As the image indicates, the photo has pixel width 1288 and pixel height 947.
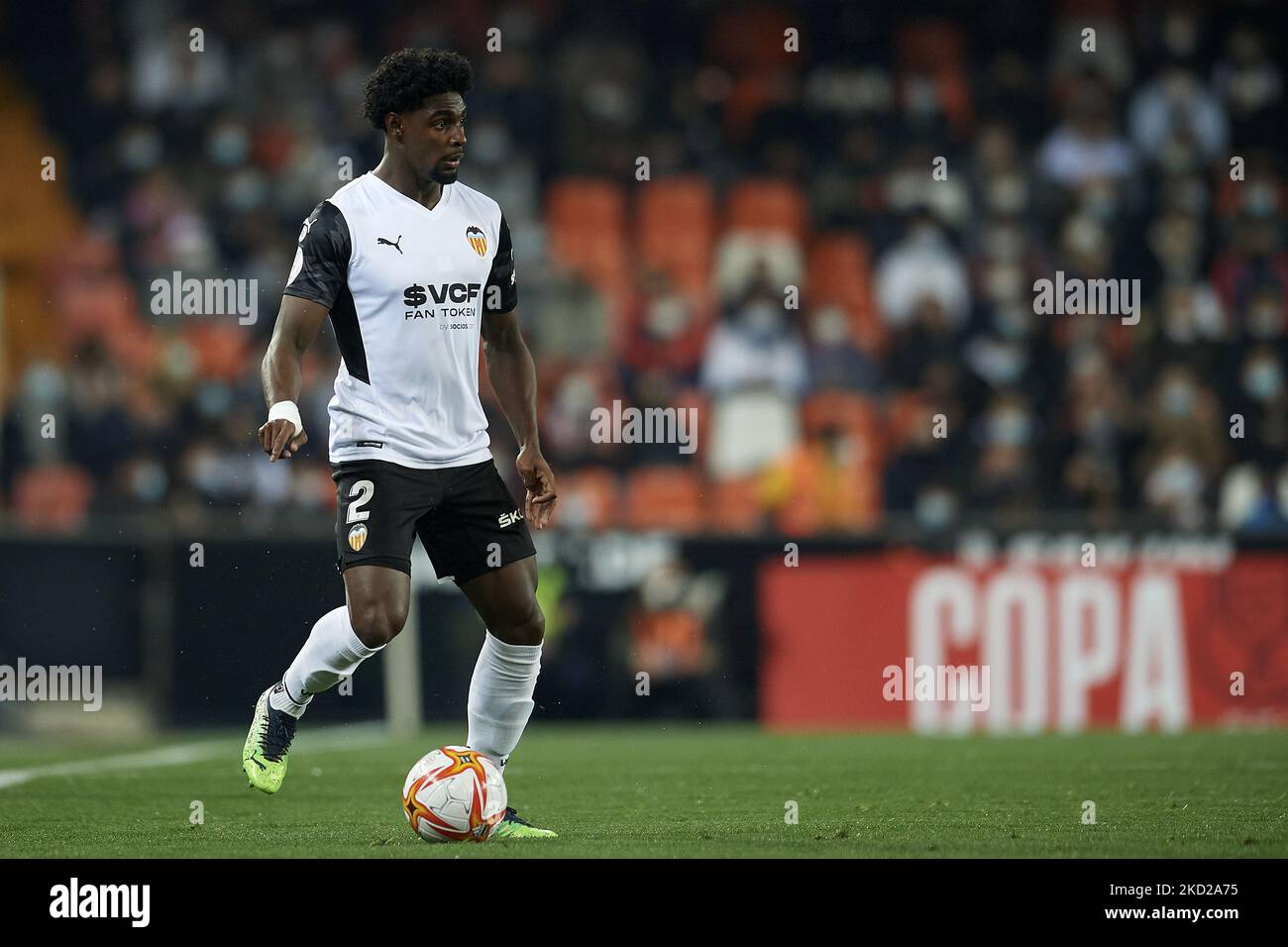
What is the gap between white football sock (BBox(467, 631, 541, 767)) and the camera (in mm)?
6816

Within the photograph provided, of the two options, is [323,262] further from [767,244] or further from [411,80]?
[767,244]

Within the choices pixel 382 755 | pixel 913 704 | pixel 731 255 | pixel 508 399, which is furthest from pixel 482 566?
pixel 731 255

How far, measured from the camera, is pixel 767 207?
58.1ft

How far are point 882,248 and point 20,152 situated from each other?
25.4 feet

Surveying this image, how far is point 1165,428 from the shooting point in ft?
49.1

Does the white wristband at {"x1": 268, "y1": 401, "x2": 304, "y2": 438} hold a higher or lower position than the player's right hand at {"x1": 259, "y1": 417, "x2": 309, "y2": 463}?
higher

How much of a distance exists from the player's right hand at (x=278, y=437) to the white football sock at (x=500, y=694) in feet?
3.21

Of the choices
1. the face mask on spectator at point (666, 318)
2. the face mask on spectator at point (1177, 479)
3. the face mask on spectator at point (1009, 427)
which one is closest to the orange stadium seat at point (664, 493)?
the face mask on spectator at point (666, 318)

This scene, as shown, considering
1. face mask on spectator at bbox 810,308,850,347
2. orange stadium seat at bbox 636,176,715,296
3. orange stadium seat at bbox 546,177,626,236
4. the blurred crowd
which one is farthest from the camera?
orange stadium seat at bbox 546,177,626,236

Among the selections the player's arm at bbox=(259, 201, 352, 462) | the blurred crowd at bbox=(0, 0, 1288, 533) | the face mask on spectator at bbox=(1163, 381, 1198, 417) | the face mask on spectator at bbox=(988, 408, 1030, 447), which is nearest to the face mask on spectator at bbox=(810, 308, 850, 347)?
the blurred crowd at bbox=(0, 0, 1288, 533)

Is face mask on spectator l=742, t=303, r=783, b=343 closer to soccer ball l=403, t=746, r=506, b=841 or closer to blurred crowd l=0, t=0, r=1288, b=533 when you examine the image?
blurred crowd l=0, t=0, r=1288, b=533

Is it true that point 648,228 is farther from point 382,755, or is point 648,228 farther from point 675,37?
point 382,755

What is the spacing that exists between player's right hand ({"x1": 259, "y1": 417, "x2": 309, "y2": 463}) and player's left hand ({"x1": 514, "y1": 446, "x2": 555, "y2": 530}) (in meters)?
0.98
